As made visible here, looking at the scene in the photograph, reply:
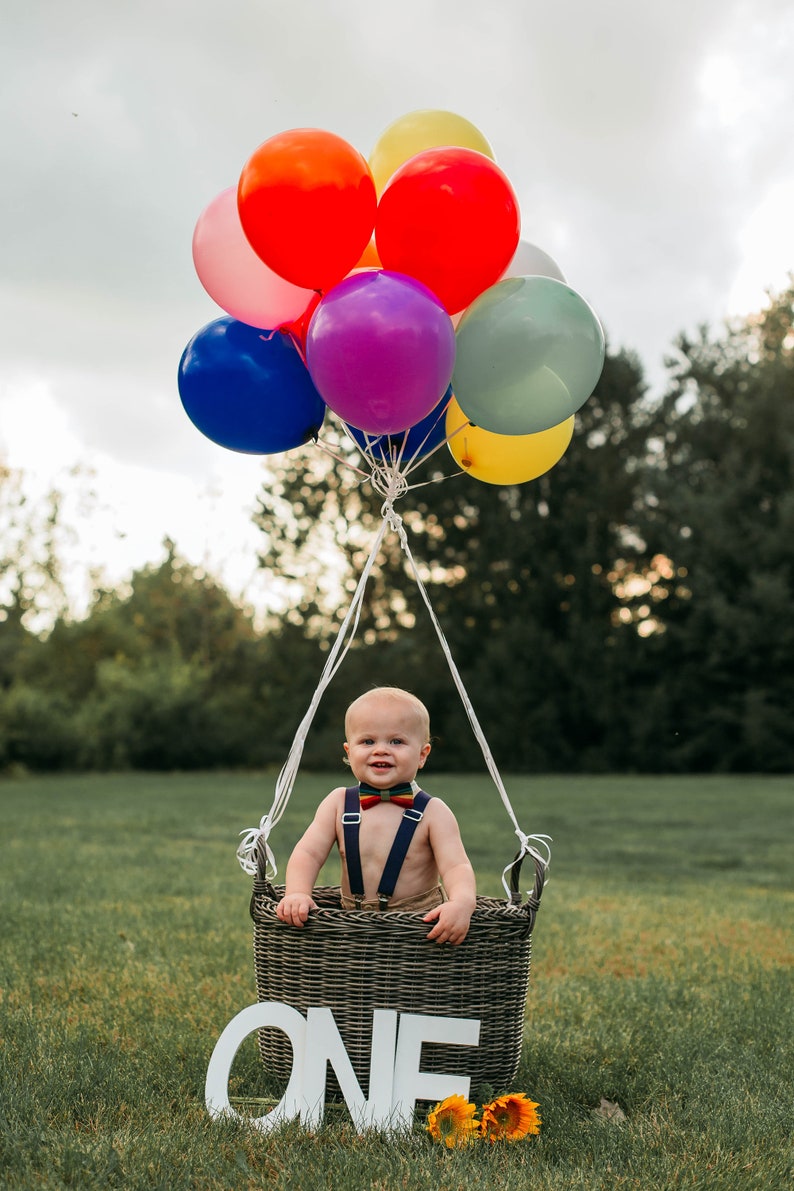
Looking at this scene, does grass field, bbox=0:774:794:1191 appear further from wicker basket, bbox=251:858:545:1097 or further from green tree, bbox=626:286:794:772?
green tree, bbox=626:286:794:772

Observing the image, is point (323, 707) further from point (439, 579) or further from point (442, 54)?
point (442, 54)

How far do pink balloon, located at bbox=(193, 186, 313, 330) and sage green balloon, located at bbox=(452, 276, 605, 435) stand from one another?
59 centimetres

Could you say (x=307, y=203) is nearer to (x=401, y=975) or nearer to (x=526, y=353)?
(x=526, y=353)

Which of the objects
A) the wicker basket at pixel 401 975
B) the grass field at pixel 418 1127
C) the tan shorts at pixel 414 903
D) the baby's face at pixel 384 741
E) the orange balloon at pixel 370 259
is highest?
the orange balloon at pixel 370 259

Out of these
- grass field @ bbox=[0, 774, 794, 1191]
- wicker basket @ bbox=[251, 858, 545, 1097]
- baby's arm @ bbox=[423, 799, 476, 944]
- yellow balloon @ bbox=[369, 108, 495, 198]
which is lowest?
grass field @ bbox=[0, 774, 794, 1191]

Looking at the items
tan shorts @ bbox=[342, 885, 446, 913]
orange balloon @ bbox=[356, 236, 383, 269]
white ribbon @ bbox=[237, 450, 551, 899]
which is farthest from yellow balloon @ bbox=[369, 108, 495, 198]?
tan shorts @ bbox=[342, 885, 446, 913]

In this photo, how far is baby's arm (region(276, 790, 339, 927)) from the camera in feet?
9.34

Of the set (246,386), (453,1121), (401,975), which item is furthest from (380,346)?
(453,1121)

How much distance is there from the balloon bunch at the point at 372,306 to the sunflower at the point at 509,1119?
187 cm

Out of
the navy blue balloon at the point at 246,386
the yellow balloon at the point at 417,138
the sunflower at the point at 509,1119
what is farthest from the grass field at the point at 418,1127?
the yellow balloon at the point at 417,138

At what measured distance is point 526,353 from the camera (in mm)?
3170

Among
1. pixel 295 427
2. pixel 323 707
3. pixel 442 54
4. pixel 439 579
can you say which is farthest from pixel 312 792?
pixel 295 427

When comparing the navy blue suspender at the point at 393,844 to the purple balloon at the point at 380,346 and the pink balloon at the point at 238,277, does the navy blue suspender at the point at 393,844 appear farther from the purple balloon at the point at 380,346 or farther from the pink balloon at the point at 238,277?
the pink balloon at the point at 238,277

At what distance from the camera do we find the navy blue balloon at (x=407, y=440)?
3.62 meters
